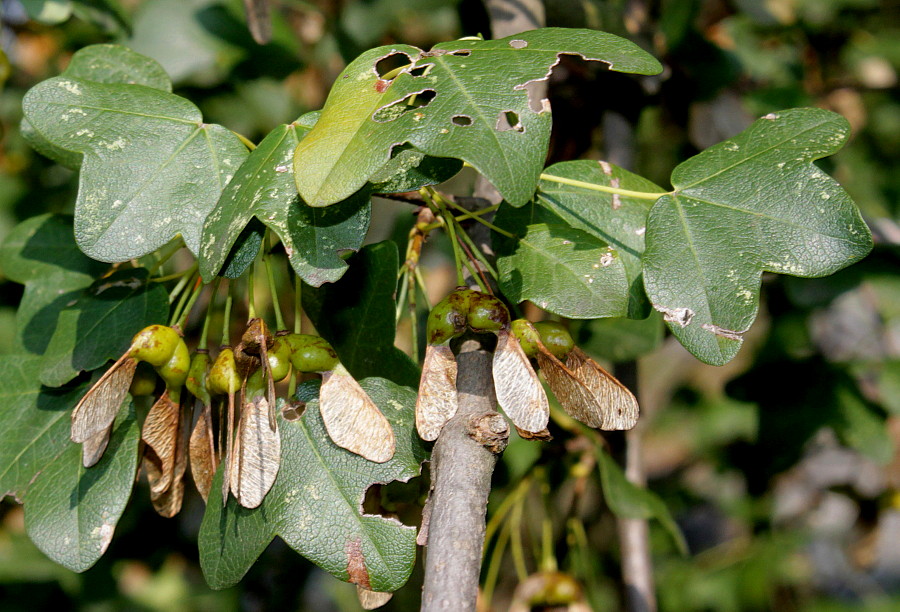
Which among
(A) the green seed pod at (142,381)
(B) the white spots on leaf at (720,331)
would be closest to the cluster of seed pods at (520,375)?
(B) the white spots on leaf at (720,331)

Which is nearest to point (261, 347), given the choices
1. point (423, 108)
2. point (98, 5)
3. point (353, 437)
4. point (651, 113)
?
point (353, 437)

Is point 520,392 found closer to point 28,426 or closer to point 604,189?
point 604,189

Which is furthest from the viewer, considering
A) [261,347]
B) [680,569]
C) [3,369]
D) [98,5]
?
[680,569]

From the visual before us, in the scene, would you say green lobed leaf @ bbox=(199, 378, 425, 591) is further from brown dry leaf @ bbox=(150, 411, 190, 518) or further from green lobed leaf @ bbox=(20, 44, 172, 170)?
green lobed leaf @ bbox=(20, 44, 172, 170)

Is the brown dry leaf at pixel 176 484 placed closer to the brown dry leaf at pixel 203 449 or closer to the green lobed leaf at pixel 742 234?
the brown dry leaf at pixel 203 449

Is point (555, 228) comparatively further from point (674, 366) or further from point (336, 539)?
point (674, 366)
